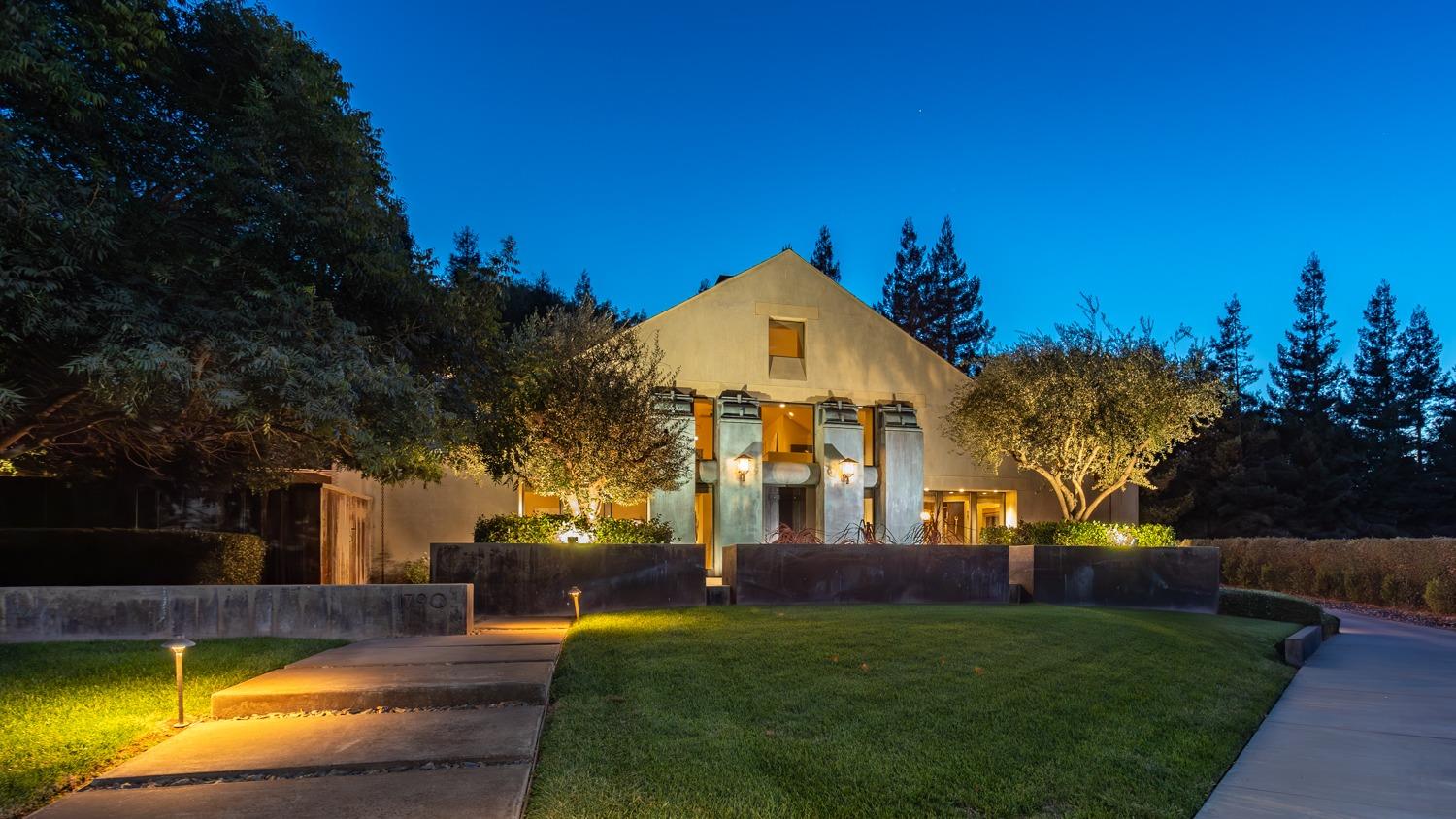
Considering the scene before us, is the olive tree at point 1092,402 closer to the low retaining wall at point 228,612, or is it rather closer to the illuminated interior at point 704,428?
the illuminated interior at point 704,428

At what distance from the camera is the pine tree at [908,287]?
182ft

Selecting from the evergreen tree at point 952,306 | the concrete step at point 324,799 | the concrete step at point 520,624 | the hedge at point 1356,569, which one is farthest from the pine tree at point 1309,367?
the concrete step at point 324,799

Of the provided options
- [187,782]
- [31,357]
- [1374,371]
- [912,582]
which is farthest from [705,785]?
[1374,371]

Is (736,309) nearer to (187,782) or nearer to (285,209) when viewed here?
(285,209)

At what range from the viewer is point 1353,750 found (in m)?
6.18

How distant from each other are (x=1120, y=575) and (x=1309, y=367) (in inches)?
1511

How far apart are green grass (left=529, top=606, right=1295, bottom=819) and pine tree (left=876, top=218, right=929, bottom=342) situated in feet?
150

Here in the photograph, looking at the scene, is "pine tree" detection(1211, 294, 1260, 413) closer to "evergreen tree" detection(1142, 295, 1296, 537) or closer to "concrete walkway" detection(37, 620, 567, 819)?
"evergreen tree" detection(1142, 295, 1296, 537)

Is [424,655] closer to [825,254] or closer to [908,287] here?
[908,287]

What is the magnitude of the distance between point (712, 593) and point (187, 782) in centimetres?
1082

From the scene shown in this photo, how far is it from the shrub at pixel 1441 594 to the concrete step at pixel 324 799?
19.8 meters

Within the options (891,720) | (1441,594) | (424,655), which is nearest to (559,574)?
(424,655)

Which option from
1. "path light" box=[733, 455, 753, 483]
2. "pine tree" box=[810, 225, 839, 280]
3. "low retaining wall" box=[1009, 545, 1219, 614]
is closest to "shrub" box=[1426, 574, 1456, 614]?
"low retaining wall" box=[1009, 545, 1219, 614]

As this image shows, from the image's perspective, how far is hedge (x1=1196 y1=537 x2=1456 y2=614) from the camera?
59.4ft
